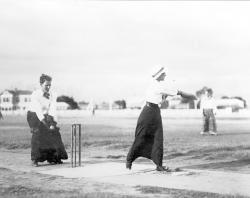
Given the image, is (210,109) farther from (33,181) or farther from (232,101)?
(232,101)

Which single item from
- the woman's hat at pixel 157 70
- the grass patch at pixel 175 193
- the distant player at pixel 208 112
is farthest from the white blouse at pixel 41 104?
the distant player at pixel 208 112

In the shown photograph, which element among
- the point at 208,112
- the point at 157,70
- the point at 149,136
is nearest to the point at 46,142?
the point at 149,136

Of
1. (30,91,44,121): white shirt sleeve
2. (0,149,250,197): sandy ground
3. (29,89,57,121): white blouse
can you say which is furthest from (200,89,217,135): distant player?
(0,149,250,197): sandy ground

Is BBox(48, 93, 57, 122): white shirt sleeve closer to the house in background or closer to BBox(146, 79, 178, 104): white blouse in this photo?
BBox(146, 79, 178, 104): white blouse

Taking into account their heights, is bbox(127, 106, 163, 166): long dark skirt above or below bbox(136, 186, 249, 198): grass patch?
above

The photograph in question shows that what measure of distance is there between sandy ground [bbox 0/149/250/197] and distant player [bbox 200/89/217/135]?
512 inches

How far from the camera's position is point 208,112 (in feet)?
78.3

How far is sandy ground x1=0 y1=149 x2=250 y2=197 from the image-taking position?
743 centimetres

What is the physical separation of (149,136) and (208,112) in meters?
14.6

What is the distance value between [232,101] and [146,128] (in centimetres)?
12871

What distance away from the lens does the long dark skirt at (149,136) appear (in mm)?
9406

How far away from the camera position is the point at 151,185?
7.76m

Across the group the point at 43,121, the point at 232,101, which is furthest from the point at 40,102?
the point at 232,101

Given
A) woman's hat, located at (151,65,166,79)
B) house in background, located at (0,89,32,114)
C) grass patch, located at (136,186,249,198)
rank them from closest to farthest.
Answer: grass patch, located at (136,186,249,198) → woman's hat, located at (151,65,166,79) → house in background, located at (0,89,32,114)
